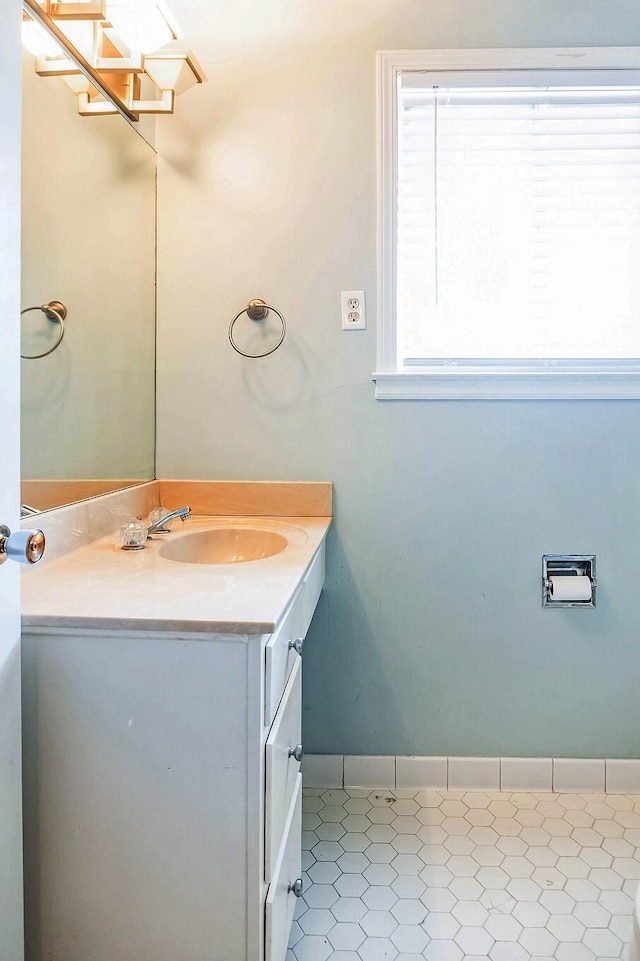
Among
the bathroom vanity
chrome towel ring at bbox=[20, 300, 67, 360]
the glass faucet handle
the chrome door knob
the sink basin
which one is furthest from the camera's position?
the sink basin

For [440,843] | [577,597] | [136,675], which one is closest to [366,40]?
[577,597]

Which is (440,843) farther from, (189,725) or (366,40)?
(366,40)

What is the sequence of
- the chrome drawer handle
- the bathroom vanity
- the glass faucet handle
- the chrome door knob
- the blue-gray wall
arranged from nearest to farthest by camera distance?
the chrome door knob → the bathroom vanity → the chrome drawer handle → the glass faucet handle → the blue-gray wall

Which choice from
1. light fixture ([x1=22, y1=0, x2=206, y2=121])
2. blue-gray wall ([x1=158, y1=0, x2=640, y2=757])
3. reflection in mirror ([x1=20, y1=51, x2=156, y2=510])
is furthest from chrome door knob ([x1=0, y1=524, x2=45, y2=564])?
blue-gray wall ([x1=158, y1=0, x2=640, y2=757])

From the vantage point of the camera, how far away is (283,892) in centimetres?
112

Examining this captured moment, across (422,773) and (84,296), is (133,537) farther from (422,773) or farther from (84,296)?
(422,773)

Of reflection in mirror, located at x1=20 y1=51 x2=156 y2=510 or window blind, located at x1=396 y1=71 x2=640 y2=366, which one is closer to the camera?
reflection in mirror, located at x1=20 y1=51 x2=156 y2=510

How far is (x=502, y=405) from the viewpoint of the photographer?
1876 mm

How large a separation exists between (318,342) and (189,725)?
122 centimetres

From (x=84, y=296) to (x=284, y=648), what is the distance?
3.10 ft

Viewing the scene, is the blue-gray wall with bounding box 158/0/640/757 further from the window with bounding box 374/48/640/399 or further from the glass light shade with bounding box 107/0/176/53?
the glass light shade with bounding box 107/0/176/53

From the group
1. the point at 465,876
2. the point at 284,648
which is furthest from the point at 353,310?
the point at 465,876

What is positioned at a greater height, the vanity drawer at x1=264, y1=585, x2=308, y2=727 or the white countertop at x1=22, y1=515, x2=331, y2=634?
the white countertop at x1=22, y1=515, x2=331, y2=634

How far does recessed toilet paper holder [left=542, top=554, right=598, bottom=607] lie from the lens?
1.90 m
